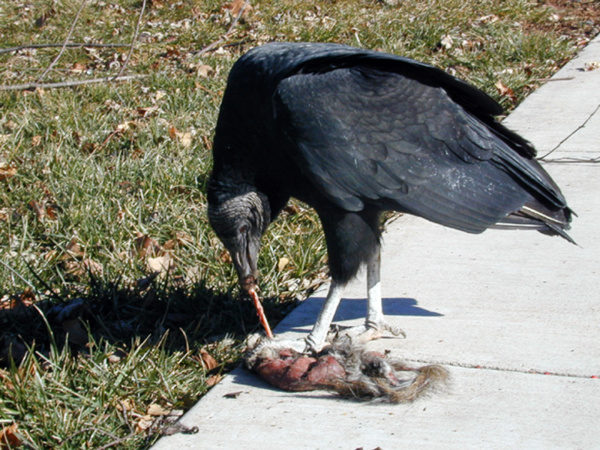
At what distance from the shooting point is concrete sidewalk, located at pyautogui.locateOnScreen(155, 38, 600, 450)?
2.46m

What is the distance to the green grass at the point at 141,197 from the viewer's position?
2795 millimetres

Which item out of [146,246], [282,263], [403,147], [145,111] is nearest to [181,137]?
[145,111]

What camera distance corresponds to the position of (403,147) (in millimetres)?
2936

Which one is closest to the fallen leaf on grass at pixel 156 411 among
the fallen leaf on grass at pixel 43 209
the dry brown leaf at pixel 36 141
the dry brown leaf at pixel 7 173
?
the fallen leaf on grass at pixel 43 209

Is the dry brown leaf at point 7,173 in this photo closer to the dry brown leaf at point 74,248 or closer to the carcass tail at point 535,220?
the dry brown leaf at point 74,248

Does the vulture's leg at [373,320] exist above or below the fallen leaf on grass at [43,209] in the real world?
below

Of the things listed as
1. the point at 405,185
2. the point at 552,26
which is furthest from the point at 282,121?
the point at 552,26

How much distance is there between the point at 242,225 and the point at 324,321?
480mm

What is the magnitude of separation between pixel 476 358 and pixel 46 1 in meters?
6.80

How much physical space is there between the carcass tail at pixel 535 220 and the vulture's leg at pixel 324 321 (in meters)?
0.65

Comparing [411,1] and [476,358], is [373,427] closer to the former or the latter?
[476,358]

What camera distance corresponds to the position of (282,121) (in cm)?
281

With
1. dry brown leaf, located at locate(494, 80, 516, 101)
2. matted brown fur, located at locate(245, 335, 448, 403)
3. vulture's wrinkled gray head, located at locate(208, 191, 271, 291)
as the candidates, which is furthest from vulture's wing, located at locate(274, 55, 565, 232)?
dry brown leaf, located at locate(494, 80, 516, 101)

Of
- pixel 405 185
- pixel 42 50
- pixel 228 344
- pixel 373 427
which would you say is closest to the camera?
pixel 373 427
